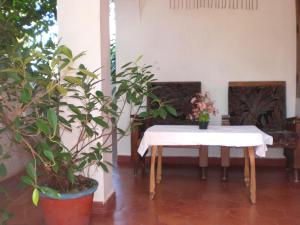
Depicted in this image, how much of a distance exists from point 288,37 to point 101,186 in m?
3.27

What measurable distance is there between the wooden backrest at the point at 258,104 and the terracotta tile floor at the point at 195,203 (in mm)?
696

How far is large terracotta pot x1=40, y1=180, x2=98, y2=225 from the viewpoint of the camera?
2.48m

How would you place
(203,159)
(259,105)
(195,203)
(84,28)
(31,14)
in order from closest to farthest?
(84,28) < (195,203) < (31,14) < (203,159) < (259,105)

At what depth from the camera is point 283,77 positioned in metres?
4.76

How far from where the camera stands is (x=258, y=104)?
184 inches

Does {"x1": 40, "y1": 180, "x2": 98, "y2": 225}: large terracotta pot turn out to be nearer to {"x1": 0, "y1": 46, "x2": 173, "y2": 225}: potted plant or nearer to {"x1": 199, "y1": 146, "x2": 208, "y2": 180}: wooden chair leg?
{"x1": 0, "y1": 46, "x2": 173, "y2": 225}: potted plant

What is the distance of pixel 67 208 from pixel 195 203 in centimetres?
135

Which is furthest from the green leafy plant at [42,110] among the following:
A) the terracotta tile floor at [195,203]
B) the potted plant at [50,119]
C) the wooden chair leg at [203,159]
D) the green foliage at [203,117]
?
the wooden chair leg at [203,159]

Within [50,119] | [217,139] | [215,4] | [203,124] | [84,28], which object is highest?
[215,4]

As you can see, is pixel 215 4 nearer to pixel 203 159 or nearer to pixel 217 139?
pixel 203 159

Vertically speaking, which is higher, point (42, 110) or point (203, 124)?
point (42, 110)

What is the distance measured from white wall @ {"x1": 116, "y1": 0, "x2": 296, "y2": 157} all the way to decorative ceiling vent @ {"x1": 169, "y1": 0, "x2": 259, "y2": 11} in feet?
0.18

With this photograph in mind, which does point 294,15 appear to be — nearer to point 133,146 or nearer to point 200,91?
point 200,91

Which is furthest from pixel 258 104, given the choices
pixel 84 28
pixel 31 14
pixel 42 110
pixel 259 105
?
pixel 42 110
